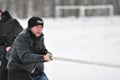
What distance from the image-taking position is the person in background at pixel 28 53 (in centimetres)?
578

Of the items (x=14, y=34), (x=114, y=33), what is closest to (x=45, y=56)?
(x=14, y=34)

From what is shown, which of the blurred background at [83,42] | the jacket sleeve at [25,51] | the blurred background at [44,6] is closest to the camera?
the jacket sleeve at [25,51]

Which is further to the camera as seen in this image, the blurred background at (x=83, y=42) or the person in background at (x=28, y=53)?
the blurred background at (x=83, y=42)

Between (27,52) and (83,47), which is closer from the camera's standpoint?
(27,52)

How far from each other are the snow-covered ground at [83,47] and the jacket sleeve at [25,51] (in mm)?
3774

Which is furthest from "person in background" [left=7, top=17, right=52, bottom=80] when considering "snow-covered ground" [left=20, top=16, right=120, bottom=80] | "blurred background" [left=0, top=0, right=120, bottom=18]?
"blurred background" [left=0, top=0, right=120, bottom=18]

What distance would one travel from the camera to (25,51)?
19.0ft

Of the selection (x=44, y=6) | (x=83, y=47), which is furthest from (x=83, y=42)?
(x=44, y=6)

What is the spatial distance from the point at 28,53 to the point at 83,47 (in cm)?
1061

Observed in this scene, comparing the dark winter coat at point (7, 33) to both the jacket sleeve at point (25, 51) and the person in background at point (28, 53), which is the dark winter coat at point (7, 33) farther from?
the jacket sleeve at point (25, 51)

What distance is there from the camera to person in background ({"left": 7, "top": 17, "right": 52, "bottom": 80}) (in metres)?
5.78

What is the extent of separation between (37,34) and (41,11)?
32.2 meters

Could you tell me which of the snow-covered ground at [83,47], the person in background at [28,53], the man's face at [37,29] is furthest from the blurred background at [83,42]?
the man's face at [37,29]

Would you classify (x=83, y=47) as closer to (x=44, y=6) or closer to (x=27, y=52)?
(x=27, y=52)
